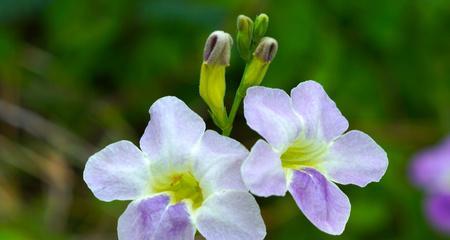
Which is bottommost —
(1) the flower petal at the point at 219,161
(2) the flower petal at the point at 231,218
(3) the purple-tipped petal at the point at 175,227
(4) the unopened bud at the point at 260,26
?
(3) the purple-tipped petal at the point at 175,227

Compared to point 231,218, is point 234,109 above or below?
above

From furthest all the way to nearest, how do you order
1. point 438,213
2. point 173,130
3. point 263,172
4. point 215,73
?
point 438,213
point 215,73
point 173,130
point 263,172

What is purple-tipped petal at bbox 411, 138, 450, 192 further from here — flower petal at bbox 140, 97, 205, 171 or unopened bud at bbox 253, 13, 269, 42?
flower petal at bbox 140, 97, 205, 171

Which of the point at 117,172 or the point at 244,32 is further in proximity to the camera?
the point at 244,32

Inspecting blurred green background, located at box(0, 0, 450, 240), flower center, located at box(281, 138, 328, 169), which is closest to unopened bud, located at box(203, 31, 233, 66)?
flower center, located at box(281, 138, 328, 169)

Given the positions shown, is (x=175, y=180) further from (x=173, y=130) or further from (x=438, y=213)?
(x=438, y=213)

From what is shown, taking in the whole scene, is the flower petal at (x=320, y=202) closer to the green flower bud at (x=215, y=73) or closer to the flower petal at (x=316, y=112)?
the flower petal at (x=316, y=112)

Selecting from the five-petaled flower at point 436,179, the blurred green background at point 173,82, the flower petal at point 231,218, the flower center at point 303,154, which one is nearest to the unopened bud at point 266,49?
the flower center at point 303,154

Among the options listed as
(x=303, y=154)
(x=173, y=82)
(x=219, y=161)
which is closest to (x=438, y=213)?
(x=173, y=82)
